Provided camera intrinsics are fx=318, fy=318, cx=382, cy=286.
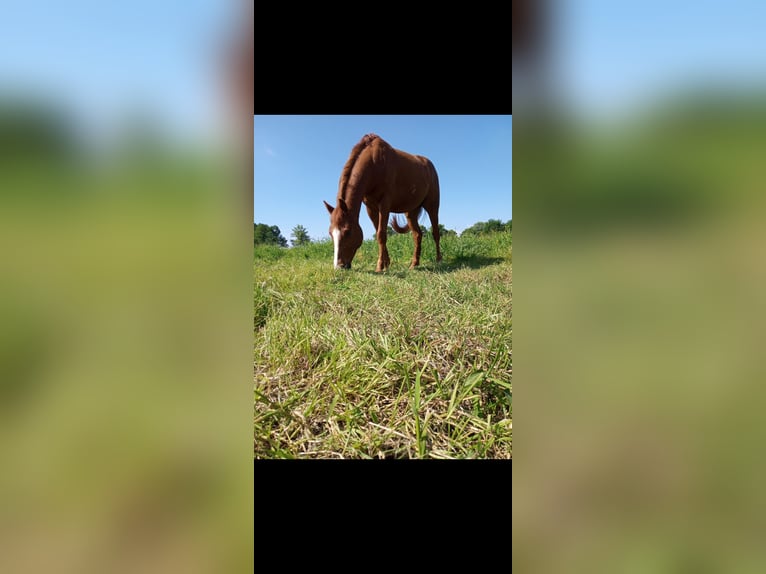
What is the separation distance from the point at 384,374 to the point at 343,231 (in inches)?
59.2

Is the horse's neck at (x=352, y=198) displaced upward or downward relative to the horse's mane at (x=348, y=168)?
downward

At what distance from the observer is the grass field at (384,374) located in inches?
22.0

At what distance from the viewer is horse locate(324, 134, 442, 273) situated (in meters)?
2.10

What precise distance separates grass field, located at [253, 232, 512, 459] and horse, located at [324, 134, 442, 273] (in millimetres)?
921

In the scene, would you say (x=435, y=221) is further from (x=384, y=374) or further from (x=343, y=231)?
(x=384, y=374)

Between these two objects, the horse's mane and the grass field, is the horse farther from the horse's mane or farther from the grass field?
the grass field

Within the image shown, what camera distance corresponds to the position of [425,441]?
0.55 metres

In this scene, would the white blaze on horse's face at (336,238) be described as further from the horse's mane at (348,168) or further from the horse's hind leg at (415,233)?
the horse's hind leg at (415,233)

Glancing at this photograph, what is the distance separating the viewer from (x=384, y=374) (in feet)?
2.33
